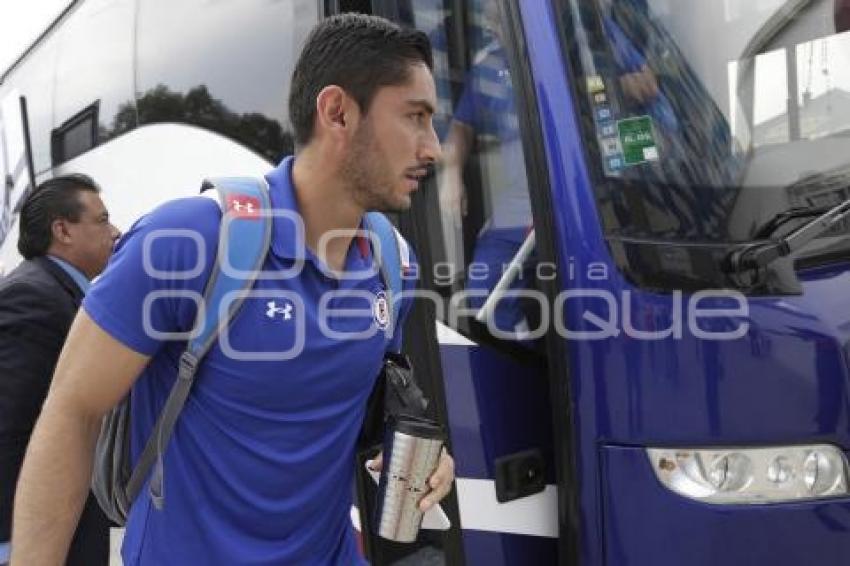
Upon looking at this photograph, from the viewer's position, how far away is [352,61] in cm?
133

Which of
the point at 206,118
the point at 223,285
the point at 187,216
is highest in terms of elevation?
the point at 206,118

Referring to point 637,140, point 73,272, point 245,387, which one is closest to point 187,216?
point 245,387

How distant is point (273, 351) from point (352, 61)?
0.49 meters

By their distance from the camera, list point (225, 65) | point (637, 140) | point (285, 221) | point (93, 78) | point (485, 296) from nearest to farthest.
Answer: point (285, 221) < point (637, 140) < point (485, 296) < point (225, 65) < point (93, 78)

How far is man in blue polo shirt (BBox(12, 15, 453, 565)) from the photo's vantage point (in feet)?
3.93

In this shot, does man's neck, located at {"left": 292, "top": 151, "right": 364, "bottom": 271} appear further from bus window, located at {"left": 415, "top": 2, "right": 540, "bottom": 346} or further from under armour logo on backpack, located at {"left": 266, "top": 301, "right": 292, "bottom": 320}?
bus window, located at {"left": 415, "top": 2, "right": 540, "bottom": 346}

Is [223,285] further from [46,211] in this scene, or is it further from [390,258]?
[46,211]

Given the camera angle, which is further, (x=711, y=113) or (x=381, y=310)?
(x=711, y=113)

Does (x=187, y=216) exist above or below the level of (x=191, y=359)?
above

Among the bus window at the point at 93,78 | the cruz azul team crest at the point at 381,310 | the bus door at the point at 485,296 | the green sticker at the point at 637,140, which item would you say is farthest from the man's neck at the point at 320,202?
the bus window at the point at 93,78

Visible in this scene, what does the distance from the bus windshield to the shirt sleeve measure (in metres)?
1.08

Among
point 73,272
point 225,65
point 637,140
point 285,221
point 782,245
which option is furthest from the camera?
point 225,65

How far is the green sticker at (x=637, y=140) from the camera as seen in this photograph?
2.03 metres

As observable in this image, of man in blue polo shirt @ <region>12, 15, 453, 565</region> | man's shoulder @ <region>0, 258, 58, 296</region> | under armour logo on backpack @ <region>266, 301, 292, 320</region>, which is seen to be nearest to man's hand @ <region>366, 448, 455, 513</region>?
man in blue polo shirt @ <region>12, 15, 453, 565</region>
